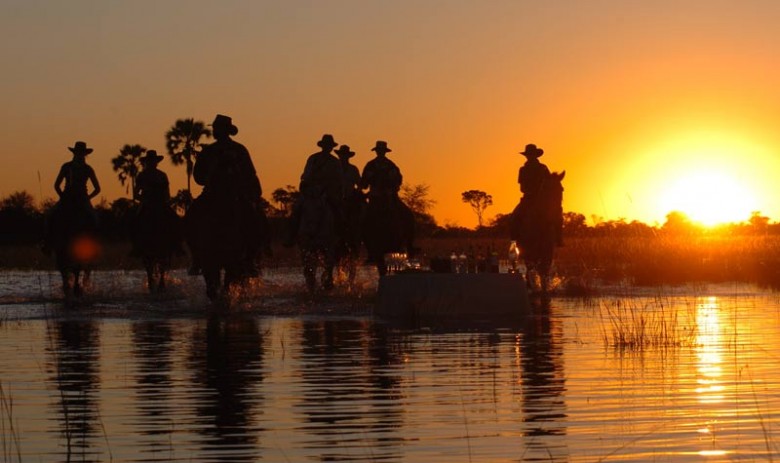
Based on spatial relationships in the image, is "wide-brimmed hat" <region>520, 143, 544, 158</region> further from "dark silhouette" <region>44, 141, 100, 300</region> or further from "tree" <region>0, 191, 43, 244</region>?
"tree" <region>0, 191, 43, 244</region>

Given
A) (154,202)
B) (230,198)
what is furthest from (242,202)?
(154,202)

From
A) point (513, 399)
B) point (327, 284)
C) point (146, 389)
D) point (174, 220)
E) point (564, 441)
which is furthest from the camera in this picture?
point (174, 220)

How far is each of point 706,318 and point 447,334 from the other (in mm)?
3941

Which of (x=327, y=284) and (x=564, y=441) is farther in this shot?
(x=327, y=284)

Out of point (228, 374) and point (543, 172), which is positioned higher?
point (543, 172)

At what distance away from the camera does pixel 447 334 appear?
18812mm

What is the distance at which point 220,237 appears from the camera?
24.6 metres

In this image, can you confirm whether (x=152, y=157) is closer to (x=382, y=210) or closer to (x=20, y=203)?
(x=382, y=210)

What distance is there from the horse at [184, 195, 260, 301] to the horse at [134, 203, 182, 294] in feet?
19.7

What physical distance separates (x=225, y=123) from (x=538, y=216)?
22.8 ft

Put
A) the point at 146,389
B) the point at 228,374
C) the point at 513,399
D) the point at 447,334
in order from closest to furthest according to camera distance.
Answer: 1. the point at 513,399
2. the point at 146,389
3. the point at 228,374
4. the point at 447,334

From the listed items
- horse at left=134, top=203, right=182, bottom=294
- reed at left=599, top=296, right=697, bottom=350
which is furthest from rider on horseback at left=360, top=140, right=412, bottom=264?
reed at left=599, top=296, right=697, bottom=350

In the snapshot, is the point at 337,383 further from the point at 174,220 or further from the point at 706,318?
the point at 174,220

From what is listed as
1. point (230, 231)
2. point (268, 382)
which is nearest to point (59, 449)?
point (268, 382)
